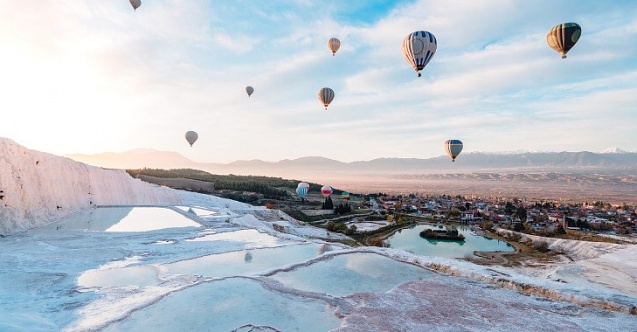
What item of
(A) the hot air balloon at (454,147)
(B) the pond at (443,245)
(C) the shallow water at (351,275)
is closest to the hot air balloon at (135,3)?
(C) the shallow water at (351,275)

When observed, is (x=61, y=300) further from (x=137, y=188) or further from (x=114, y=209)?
(x=137, y=188)

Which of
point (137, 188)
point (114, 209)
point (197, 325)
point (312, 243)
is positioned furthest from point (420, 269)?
point (137, 188)

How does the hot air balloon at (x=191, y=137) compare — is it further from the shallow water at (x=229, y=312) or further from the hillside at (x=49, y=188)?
the shallow water at (x=229, y=312)

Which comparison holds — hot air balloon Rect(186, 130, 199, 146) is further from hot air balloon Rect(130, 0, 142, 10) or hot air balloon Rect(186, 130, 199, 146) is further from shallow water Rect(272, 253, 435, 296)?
shallow water Rect(272, 253, 435, 296)

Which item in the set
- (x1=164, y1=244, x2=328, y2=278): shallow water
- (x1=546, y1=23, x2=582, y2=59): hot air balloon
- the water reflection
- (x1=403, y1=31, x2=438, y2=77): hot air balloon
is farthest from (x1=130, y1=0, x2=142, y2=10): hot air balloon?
(x1=546, y1=23, x2=582, y2=59): hot air balloon

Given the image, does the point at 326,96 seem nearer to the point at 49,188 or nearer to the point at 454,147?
the point at 454,147
